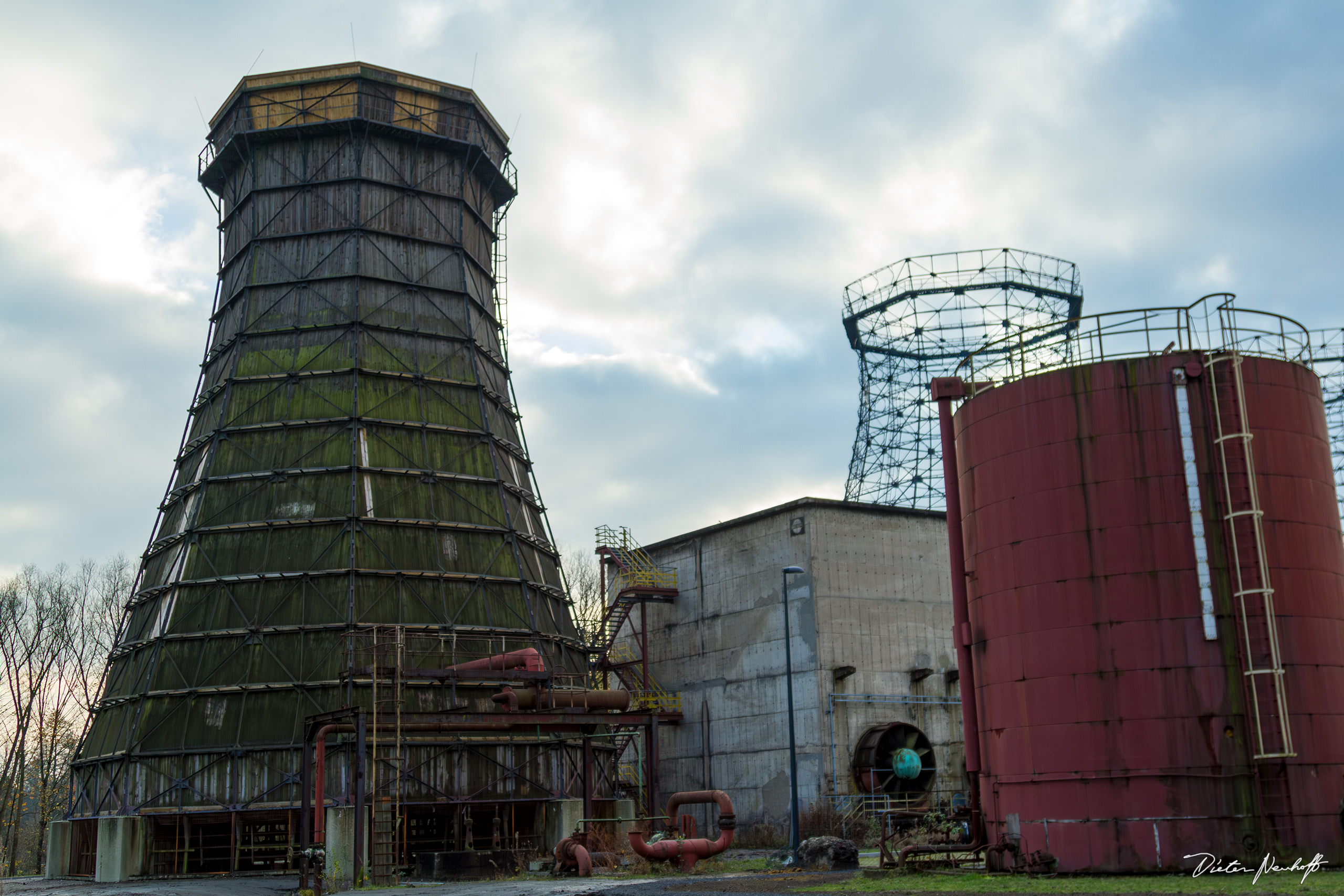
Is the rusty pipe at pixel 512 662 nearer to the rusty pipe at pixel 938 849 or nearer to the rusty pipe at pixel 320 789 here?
the rusty pipe at pixel 320 789

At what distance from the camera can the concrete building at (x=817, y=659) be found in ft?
135

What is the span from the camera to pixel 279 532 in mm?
39312

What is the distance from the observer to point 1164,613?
21.1m

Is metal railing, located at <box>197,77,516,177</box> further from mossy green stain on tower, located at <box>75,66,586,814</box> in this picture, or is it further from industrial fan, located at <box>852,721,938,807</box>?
industrial fan, located at <box>852,721,938,807</box>

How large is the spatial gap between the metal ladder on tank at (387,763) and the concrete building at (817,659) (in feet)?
44.4

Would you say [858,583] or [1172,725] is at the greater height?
[858,583]

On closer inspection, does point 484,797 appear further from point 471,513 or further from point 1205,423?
point 1205,423

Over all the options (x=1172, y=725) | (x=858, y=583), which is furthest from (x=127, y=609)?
(x=1172, y=725)

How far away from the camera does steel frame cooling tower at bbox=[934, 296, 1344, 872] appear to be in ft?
67.2

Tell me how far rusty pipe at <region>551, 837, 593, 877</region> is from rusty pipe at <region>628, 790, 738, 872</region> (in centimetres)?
118

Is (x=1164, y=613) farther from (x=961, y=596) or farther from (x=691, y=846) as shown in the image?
(x=691, y=846)

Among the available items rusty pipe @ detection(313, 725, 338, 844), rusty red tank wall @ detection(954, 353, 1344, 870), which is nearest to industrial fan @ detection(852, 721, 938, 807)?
rusty red tank wall @ detection(954, 353, 1344, 870)

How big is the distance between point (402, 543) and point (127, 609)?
11.8 m
